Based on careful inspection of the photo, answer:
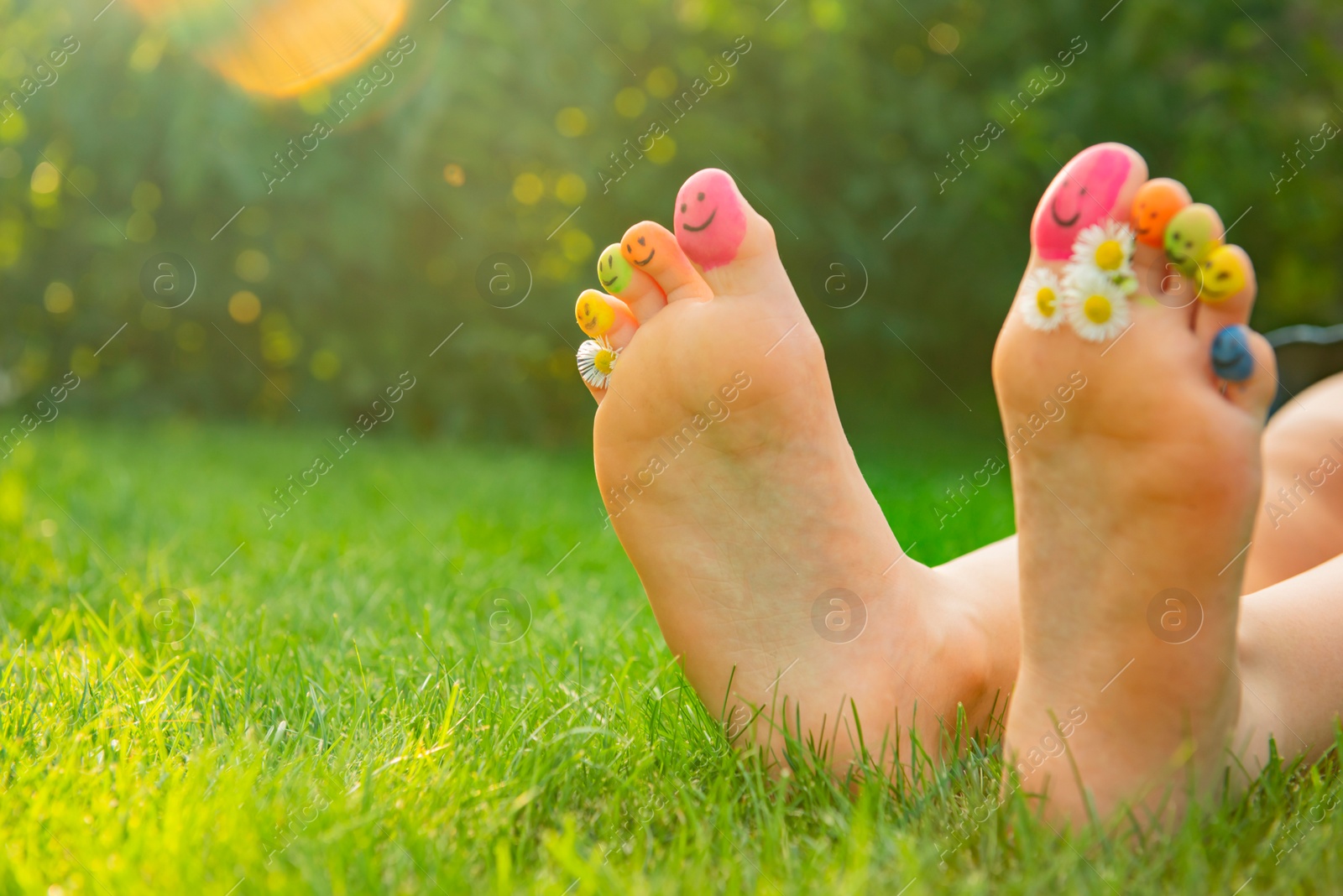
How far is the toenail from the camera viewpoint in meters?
0.78

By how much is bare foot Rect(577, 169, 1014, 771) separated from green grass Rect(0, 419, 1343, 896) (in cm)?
9

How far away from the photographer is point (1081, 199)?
829 mm

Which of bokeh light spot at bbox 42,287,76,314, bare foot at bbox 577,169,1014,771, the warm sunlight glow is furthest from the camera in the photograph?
bokeh light spot at bbox 42,287,76,314

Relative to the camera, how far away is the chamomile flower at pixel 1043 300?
0.83m

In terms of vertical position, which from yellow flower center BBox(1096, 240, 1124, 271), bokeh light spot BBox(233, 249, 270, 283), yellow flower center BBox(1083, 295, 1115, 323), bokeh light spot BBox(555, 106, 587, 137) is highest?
bokeh light spot BBox(233, 249, 270, 283)

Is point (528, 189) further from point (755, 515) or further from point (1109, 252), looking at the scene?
point (1109, 252)

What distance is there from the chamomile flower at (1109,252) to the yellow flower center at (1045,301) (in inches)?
1.1

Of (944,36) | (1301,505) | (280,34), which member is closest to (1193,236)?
(1301,505)

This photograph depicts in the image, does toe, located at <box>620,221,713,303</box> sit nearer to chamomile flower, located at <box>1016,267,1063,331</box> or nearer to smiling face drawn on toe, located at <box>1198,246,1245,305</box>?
chamomile flower, located at <box>1016,267,1063,331</box>

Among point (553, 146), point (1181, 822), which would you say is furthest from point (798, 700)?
point (553, 146)

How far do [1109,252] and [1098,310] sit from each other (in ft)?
0.17

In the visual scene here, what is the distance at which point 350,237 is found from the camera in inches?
178

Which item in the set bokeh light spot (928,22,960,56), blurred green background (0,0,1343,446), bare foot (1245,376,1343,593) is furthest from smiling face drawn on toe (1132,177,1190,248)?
bokeh light spot (928,22,960,56)

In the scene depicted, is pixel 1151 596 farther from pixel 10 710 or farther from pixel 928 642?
pixel 10 710
